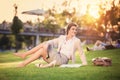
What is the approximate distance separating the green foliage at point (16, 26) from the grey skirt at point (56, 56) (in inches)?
20.9

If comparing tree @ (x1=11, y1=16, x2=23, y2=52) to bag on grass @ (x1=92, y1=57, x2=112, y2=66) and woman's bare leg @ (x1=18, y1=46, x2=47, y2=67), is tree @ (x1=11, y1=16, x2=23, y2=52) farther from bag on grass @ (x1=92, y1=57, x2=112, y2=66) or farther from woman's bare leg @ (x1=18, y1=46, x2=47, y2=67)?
bag on grass @ (x1=92, y1=57, x2=112, y2=66)

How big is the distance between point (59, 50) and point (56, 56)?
10 centimetres

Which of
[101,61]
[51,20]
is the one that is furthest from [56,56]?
[101,61]

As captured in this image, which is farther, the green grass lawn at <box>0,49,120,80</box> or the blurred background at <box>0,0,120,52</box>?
the blurred background at <box>0,0,120,52</box>

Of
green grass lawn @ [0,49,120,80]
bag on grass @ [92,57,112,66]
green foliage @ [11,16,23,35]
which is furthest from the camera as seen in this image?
bag on grass @ [92,57,112,66]

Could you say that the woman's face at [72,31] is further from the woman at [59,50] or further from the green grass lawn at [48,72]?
the green grass lawn at [48,72]

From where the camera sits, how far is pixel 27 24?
616cm

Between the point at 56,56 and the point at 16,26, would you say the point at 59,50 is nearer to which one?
the point at 56,56

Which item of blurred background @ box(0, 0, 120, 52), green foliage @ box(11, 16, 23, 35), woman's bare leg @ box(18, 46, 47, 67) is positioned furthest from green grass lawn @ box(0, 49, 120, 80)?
green foliage @ box(11, 16, 23, 35)

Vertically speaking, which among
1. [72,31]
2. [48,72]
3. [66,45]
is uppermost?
[72,31]

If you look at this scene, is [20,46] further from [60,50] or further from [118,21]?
[118,21]

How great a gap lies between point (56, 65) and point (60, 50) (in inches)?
9.2

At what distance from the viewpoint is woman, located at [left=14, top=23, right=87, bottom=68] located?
6027 mm

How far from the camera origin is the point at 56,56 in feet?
20.0
